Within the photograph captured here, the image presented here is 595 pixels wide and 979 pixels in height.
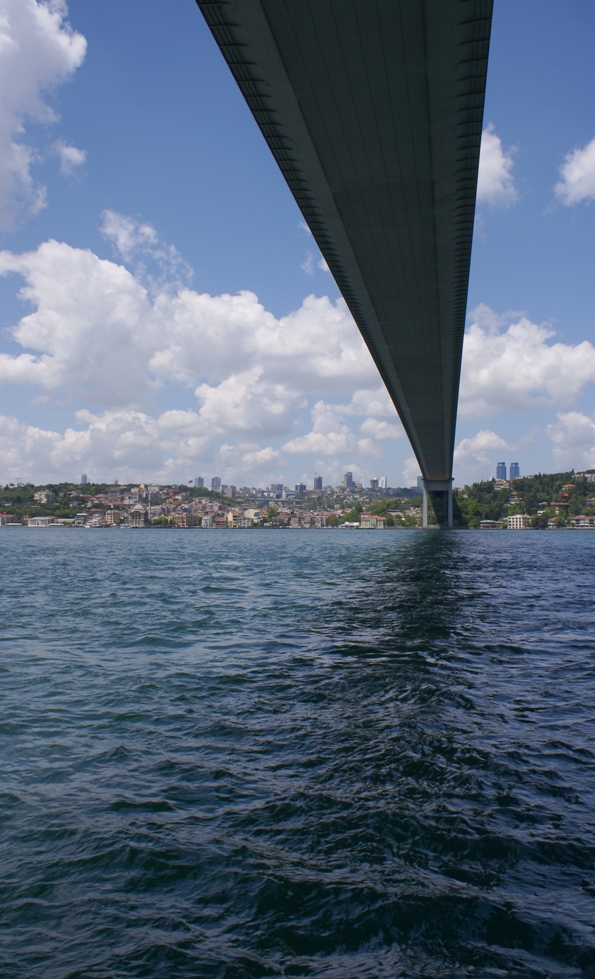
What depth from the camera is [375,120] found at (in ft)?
36.3

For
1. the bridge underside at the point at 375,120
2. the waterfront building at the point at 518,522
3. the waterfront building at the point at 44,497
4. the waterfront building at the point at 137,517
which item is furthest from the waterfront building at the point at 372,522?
the bridge underside at the point at 375,120

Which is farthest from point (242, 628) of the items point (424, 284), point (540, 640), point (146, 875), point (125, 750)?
point (424, 284)

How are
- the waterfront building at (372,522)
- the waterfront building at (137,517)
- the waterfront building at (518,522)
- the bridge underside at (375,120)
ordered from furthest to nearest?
the waterfront building at (137,517), the waterfront building at (372,522), the waterfront building at (518,522), the bridge underside at (375,120)

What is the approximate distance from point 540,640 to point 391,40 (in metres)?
9.09

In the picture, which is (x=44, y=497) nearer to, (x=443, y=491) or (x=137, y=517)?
(x=137, y=517)

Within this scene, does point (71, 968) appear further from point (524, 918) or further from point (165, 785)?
point (524, 918)

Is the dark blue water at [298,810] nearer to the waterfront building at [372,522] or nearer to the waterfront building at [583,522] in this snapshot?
the waterfront building at [583,522]

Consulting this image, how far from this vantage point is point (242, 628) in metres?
10.1

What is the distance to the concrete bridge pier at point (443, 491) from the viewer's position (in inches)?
2803

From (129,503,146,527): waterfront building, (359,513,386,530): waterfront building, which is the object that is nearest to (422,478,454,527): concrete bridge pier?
(359,513,386,530): waterfront building

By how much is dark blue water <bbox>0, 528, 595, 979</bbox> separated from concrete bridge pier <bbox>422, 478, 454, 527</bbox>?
64.1m

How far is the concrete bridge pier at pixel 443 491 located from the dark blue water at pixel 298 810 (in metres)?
64.1

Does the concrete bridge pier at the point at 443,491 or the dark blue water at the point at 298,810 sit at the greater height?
the concrete bridge pier at the point at 443,491

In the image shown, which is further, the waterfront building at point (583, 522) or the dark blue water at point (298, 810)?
the waterfront building at point (583, 522)
